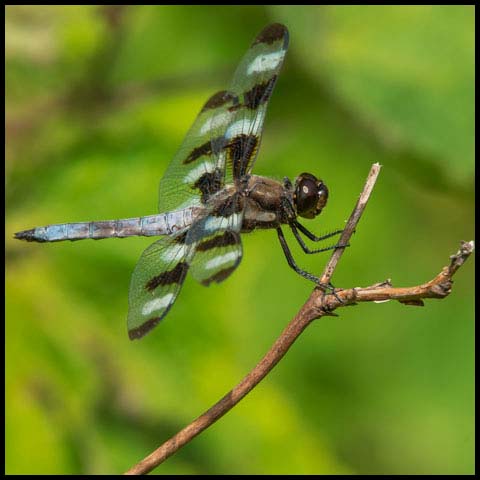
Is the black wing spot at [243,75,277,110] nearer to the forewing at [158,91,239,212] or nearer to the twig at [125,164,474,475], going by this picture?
the forewing at [158,91,239,212]

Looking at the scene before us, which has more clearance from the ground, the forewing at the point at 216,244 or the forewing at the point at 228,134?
the forewing at the point at 228,134

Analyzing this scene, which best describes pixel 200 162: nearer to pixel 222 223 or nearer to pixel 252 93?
pixel 252 93

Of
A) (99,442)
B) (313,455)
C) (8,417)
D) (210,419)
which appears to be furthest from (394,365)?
(210,419)

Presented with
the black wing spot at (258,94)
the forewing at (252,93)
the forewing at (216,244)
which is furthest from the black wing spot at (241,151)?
the forewing at (216,244)

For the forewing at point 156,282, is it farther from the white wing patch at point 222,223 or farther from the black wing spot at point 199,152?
the black wing spot at point 199,152

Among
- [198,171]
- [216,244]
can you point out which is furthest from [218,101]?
[216,244]

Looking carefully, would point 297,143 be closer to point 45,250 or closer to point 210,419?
point 45,250
